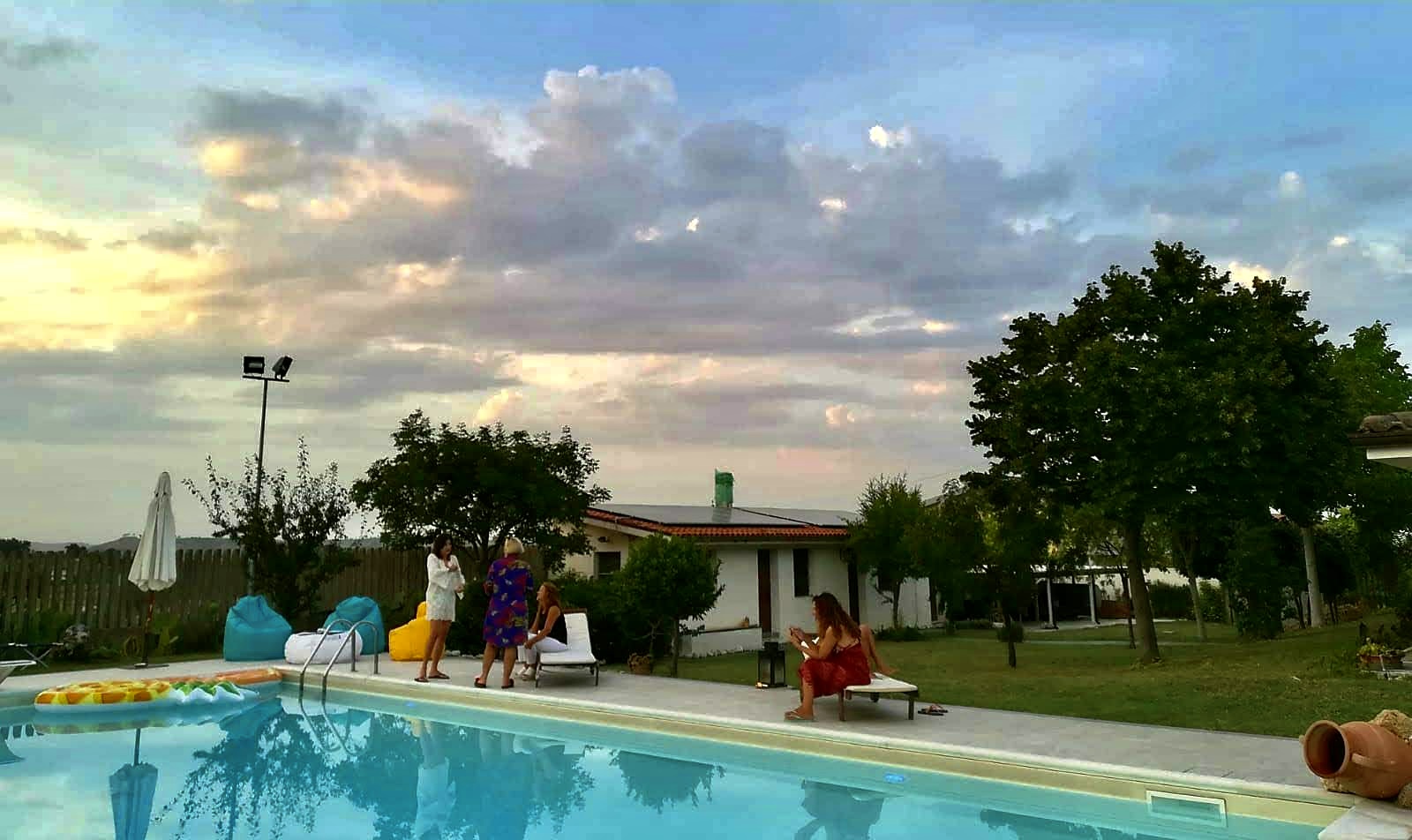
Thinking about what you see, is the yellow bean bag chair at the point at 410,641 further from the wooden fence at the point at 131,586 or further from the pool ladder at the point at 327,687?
the wooden fence at the point at 131,586

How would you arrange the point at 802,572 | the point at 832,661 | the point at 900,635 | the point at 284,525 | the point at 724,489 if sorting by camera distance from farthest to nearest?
the point at 724,489
the point at 802,572
the point at 900,635
the point at 284,525
the point at 832,661

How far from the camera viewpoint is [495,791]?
26.3 feet

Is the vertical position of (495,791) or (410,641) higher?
(410,641)

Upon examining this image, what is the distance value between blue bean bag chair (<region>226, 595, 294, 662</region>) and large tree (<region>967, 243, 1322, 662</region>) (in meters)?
13.5

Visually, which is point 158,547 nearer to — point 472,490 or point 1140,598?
point 472,490

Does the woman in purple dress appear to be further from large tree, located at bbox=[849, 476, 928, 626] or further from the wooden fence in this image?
large tree, located at bbox=[849, 476, 928, 626]

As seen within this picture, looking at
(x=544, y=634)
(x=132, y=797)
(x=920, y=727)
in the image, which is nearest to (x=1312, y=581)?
(x=920, y=727)

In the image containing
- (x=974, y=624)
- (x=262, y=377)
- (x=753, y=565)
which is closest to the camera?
(x=262, y=377)

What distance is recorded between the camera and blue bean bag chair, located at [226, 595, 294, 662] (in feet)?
50.9

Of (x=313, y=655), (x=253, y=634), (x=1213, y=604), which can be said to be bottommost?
(x=1213, y=604)

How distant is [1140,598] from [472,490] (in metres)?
13.1

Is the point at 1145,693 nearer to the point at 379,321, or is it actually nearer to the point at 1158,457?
the point at 1158,457

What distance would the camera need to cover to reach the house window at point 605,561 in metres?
22.3

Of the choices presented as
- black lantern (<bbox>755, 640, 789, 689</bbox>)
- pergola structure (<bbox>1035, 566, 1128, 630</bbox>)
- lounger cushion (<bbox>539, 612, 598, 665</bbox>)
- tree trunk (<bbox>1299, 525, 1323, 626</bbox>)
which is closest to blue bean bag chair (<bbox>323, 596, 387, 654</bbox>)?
lounger cushion (<bbox>539, 612, 598, 665</bbox>)
